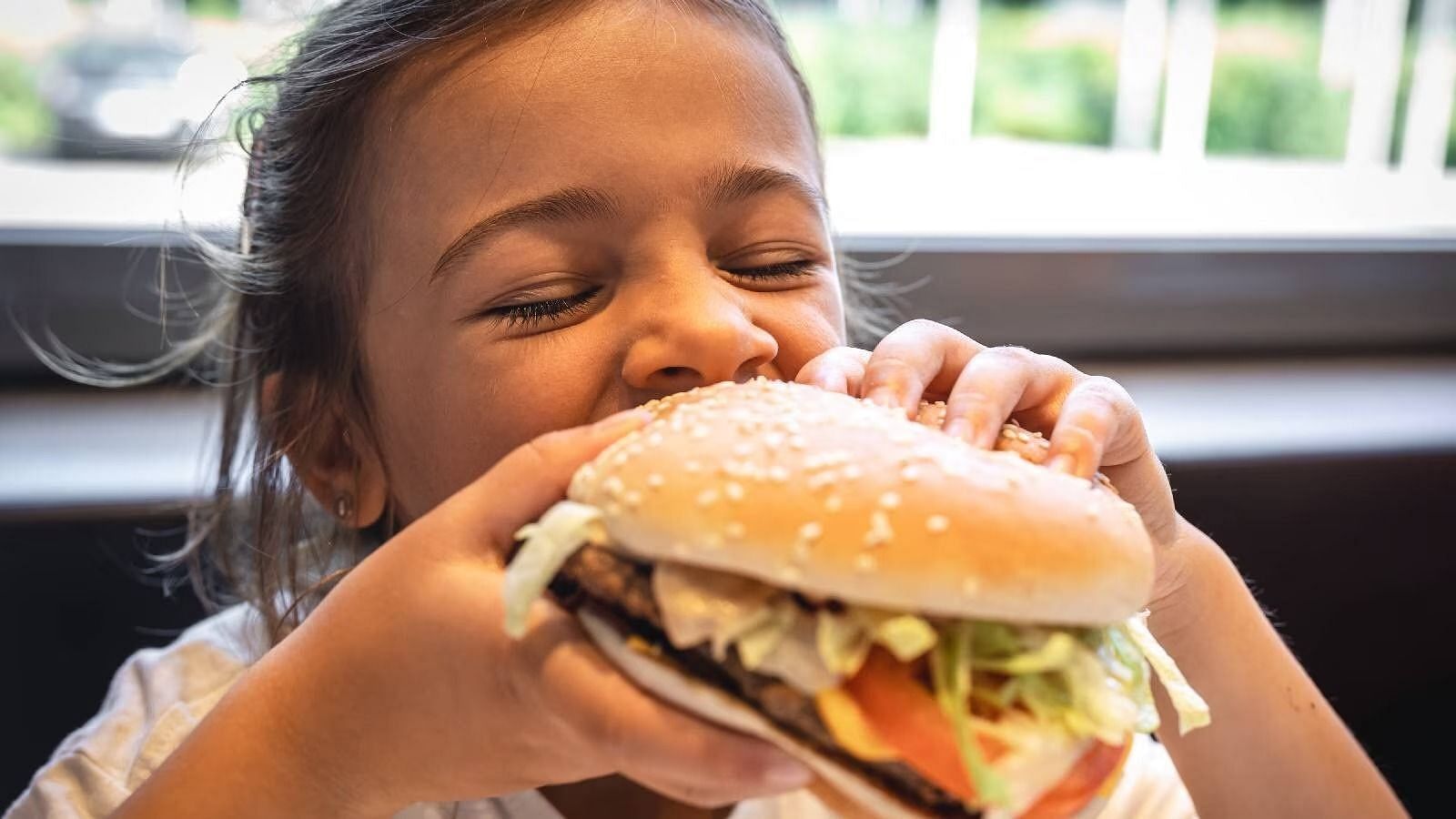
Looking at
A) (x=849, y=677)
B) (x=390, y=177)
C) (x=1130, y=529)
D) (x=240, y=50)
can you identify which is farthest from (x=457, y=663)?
(x=240, y=50)

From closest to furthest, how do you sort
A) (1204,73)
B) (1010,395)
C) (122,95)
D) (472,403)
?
(1010,395)
(472,403)
(122,95)
(1204,73)

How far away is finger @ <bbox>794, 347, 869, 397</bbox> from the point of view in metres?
1.11

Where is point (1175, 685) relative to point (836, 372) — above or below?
below

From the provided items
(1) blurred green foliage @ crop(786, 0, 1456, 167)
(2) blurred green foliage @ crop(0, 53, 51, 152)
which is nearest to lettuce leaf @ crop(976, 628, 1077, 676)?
(1) blurred green foliage @ crop(786, 0, 1456, 167)

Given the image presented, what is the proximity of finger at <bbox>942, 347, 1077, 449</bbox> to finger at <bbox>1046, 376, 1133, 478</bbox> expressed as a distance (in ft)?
0.10

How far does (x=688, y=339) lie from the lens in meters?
1.13

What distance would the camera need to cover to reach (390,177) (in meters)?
1.34

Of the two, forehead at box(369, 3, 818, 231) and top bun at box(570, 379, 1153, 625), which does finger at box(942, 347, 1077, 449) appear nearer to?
top bun at box(570, 379, 1153, 625)

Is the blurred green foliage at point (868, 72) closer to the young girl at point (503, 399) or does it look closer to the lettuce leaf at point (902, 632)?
the young girl at point (503, 399)

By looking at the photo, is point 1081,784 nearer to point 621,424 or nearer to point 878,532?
point 878,532

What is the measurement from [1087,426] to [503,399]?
23.5 inches

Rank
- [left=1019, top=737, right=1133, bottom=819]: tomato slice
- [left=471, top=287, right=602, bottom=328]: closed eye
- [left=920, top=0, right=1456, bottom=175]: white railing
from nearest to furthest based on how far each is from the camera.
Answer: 1. [left=1019, top=737, right=1133, bottom=819]: tomato slice
2. [left=471, top=287, right=602, bottom=328]: closed eye
3. [left=920, top=0, right=1456, bottom=175]: white railing

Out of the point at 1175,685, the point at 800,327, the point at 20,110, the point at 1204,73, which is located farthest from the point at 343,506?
the point at 1204,73

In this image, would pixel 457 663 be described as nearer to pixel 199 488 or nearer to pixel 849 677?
pixel 849 677
